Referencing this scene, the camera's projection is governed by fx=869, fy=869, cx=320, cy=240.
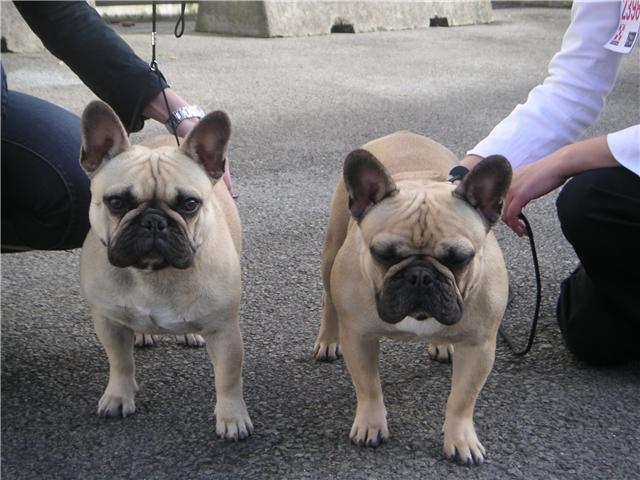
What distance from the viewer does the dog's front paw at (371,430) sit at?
2.02 m

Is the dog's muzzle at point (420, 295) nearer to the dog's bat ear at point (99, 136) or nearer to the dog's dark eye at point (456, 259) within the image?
the dog's dark eye at point (456, 259)

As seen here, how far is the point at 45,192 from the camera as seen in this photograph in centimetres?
225

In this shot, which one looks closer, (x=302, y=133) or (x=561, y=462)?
(x=561, y=462)

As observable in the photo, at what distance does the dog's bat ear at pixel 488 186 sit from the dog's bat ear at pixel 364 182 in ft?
0.51

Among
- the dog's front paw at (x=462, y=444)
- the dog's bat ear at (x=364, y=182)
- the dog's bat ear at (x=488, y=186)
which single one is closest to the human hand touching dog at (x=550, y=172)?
the dog's bat ear at (x=488, y=186)

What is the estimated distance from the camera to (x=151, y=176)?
6.23ft

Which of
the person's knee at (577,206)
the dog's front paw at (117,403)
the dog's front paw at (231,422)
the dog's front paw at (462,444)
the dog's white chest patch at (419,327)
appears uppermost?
the person's knee at (577,206)

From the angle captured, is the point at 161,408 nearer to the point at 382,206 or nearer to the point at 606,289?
the point at 382,206

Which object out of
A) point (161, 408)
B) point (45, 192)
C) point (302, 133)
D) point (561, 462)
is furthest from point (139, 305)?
point (302, 133)

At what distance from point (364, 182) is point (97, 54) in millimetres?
964

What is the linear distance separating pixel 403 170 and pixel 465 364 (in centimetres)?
58

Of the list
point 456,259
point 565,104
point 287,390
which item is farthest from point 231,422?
point 565,104

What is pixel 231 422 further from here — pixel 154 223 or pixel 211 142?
pixel 211 142

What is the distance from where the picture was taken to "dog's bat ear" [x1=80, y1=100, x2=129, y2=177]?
6.30 ft
